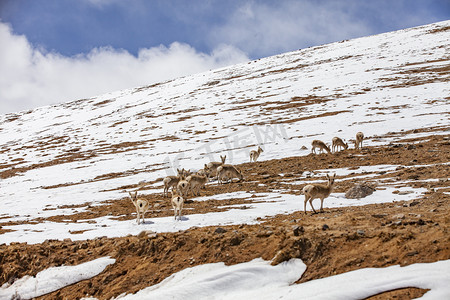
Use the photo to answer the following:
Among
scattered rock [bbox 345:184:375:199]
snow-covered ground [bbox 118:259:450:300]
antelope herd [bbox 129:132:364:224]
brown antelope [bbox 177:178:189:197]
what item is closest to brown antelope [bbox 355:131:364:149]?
antelope herd [bbox 129:132:364:224]

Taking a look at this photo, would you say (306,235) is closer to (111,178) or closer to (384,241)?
(384,241)

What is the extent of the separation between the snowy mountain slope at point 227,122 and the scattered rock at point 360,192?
34.4 ft

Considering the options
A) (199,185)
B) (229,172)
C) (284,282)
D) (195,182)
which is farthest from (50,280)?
(229,172)

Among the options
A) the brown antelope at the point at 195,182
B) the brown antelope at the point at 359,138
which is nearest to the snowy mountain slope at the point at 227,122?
the brown antelope at the point at 359,138

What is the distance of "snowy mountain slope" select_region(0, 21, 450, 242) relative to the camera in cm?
2572

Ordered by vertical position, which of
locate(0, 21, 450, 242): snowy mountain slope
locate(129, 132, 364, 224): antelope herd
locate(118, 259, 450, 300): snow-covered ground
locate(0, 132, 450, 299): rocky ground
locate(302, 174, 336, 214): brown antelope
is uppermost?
locate(0, 21, 450, 242): snowy mountain slope

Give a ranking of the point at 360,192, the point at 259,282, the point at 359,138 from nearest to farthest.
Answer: the point at 259,282 < the point at 360,192 < the point at 359,138

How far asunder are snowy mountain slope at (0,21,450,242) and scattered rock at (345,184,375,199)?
10480mm

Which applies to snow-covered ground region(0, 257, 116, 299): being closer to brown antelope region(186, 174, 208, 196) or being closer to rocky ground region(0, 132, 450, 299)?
rocky ground region(0, 132, 450, 299)

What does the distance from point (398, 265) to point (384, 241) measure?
2.65 ft

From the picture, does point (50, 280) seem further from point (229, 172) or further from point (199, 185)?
point (229, 172)

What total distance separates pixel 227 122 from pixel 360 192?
36009 mm

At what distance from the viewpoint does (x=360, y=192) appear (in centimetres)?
1177

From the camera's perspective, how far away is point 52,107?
116 metres
